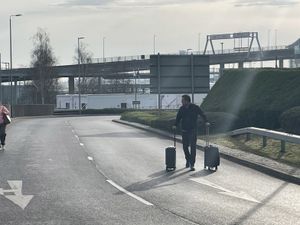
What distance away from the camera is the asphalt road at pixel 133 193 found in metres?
9.95

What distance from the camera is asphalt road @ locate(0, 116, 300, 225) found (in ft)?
32.6

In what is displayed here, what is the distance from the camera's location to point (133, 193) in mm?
12422

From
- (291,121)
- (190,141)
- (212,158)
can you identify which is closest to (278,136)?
(212,158)

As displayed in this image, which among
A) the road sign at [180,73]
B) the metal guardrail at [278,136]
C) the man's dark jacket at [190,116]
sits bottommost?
the metal guardrail at [278,136]

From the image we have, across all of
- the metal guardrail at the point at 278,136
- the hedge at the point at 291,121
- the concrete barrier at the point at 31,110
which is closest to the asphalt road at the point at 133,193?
the metal guardrail at the point at 278,136

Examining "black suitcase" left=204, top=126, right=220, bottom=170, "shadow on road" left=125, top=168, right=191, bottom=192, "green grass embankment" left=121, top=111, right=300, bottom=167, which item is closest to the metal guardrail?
"green grass embankment" left=121, top=111, right=300, bottom=167

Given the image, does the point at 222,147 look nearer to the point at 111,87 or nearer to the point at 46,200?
the point at 46,200

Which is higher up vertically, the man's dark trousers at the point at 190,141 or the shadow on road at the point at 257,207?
the man's dark trousers at the point at 190,141

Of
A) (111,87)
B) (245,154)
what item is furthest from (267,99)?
(111,87)

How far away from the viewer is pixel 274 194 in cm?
1246

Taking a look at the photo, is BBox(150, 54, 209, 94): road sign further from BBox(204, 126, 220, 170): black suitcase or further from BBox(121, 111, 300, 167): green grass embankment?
BBox(204, 126, 220, 170): black suitcase

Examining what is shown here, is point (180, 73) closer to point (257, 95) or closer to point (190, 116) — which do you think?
point (257, 95)

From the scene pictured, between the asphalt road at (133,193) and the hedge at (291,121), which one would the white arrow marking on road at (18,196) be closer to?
the asphalt road at (133,193)

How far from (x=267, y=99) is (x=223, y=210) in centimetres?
1880
